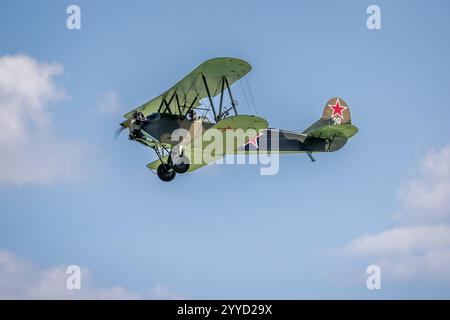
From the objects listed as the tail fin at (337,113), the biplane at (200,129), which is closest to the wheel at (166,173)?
the biplane at (200,129)

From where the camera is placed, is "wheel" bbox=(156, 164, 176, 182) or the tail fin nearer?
"wheel" bbox=(156, 164, 176, 182)

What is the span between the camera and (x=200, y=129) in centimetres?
2172

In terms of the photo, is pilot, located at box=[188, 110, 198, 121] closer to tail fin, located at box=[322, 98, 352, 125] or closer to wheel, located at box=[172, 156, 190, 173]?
wheel, located at box=[172, 156, 190, 173]

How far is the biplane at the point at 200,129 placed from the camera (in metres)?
21.0

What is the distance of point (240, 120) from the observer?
19.6 meters

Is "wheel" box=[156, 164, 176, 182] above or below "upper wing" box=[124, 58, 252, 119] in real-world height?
below

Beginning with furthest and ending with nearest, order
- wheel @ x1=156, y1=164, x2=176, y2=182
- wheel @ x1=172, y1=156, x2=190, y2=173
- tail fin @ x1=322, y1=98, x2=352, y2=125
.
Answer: tail fin @ x1=322, y1=98, x2=352, y2=125 → wheel @ x1=156, y1=164, x2=176, y2=182 → wheel @ x1=172, y1=156, x2=190, y2=173

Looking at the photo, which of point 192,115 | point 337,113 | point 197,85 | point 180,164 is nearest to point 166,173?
point 180,164

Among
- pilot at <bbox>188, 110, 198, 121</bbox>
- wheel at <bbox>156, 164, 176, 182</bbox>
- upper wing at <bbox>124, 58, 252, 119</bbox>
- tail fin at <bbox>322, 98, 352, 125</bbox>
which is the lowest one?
wheel at <bbox>156, 164, 176, 182</bbox>

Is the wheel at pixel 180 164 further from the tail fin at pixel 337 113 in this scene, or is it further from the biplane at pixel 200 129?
the tail fin at pixel 337 113

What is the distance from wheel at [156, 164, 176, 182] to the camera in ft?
72.8

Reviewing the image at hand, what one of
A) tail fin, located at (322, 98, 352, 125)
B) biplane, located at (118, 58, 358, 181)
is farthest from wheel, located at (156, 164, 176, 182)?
tail fin, located at (322, 98, 352, 125)
